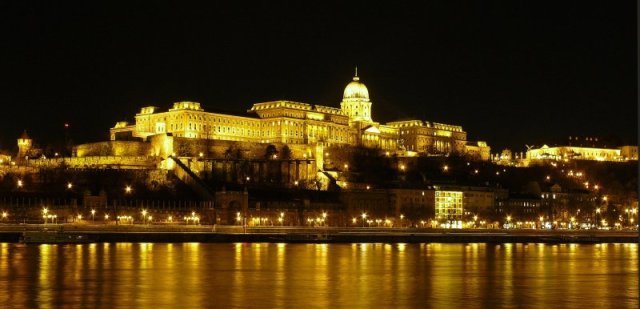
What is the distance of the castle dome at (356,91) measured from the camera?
462ft

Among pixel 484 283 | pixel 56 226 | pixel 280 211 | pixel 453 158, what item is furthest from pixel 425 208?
pixel 484 283

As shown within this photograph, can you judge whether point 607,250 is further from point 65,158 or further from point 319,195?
point 65,158

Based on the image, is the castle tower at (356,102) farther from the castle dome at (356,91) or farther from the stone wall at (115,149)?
the stone wall at (115,149)

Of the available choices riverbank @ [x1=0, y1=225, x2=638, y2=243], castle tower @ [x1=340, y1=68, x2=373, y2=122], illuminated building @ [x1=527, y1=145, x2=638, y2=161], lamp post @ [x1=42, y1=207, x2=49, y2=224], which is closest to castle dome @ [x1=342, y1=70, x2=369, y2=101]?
castle tower @ [x1=340, y1=68, x2=373, y2=122]

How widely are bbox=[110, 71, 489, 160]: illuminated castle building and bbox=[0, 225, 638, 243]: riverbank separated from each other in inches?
1259

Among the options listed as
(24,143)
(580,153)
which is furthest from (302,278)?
(580,153)

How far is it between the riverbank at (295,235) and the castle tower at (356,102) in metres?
60.5

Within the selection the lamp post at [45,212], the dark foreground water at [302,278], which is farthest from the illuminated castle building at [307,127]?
the dark foreground water at [302,278]

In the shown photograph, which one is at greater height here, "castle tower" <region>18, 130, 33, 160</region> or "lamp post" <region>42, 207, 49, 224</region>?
"castle tower" <region>18, 130, 33, 160</region>

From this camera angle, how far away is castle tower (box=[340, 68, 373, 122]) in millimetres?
138750

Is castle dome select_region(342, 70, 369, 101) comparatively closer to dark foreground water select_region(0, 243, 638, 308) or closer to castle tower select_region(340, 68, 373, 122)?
castle tower select_region(340, 68, 373, 122)

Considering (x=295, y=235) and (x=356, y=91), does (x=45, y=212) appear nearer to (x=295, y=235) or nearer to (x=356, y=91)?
(x=295, y=235)

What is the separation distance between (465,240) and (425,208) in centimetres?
2010

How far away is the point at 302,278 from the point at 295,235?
92.1 feet
